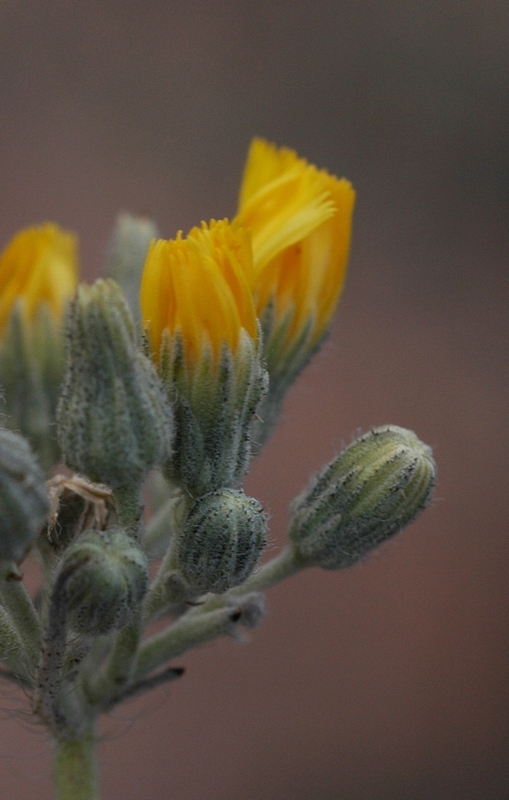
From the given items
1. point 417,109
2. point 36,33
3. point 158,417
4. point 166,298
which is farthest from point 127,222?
point 36,33

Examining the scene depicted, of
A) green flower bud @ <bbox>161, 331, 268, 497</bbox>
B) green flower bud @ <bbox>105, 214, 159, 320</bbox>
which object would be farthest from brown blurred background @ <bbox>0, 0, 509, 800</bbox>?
green flower bud @ <bbox>161, 331, 268, 497</bbox>

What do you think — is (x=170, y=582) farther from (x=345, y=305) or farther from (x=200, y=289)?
(x=345, y=305)

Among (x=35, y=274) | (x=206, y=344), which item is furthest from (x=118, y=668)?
(x=35, y=274)

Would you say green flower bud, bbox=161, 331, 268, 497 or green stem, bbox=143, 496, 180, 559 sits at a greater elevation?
green flower bud, bbox=161, 331, 268, 497

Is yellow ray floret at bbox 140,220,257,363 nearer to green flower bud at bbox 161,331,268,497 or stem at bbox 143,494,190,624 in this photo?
green flower bud at bbox 161,331,268,497

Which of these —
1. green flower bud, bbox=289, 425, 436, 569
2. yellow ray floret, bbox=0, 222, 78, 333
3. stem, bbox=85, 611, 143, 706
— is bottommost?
stem, bbox=85, 611, 143, 706
